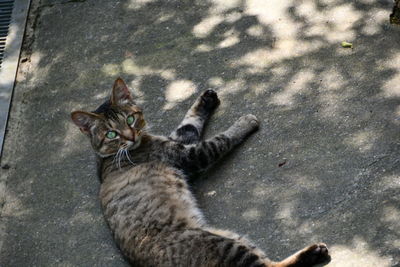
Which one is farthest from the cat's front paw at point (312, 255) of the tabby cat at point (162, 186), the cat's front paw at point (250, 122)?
the cat's front paw at point (250, 122)

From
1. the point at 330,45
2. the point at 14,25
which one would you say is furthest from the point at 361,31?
the point at 14,25

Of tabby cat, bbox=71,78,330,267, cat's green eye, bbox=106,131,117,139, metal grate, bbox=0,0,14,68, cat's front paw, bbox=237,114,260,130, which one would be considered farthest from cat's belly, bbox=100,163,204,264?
metal grate, bbox=0,0,14,68

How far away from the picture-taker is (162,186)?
4.35 m

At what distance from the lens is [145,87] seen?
542cm

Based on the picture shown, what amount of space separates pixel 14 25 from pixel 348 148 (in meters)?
3.65

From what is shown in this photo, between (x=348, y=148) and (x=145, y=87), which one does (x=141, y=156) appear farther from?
(x=348, y=148)

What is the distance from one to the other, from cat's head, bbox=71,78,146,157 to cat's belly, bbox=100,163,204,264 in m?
0.22

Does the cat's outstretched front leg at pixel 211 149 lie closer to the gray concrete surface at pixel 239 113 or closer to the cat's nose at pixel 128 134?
the gray concrete surface at pixel 239 113

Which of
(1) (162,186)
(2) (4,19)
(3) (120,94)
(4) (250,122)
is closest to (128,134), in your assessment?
(3) (120,94)

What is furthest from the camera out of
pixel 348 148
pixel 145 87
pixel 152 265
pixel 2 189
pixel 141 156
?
pixel 145 87

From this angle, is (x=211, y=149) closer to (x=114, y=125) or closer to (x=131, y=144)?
(x=131, y=144)

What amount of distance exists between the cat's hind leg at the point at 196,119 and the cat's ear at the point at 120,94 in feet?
1.45

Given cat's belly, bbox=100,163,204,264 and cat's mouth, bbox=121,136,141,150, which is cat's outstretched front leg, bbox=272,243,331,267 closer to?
cat's belly, bbox=100,163,204,264

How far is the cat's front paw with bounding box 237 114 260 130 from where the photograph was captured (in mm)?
4680
